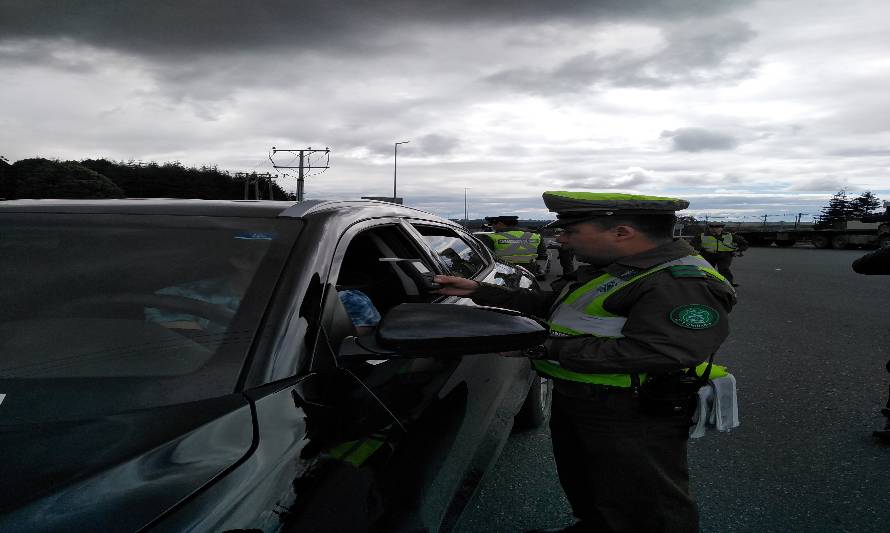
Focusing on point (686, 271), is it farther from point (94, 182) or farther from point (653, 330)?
point (94, 182)

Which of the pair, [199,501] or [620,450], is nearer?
[199,501]

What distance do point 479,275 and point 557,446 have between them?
1.76m

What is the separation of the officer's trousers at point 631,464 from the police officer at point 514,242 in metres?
11.8

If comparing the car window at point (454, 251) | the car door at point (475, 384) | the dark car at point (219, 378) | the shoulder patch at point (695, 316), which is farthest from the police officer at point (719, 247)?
the dark car at point (219, 378)

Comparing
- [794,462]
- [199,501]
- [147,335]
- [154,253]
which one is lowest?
[794,462]

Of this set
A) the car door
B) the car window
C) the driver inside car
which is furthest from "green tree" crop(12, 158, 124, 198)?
the driver inside car

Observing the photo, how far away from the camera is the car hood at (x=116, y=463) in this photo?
1.03 m

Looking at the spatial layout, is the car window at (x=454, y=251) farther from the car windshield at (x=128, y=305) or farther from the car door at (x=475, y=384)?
the car windshield at (x=128, y=305)

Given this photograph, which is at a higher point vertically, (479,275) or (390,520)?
(479,275)

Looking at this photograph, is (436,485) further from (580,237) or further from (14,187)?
(14,187)

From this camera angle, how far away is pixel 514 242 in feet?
47.7

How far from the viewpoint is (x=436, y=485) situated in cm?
184

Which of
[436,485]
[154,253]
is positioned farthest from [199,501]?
[154,253]

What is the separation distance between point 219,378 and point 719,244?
1429 centimetres
